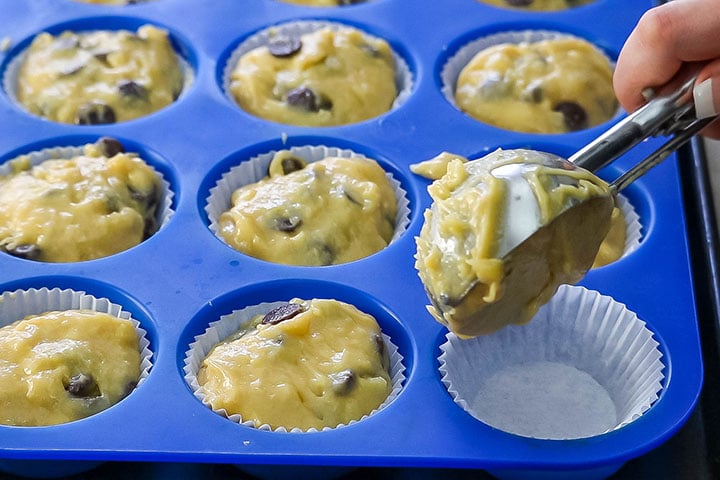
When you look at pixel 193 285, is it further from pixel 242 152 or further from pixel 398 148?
pixel 398 148

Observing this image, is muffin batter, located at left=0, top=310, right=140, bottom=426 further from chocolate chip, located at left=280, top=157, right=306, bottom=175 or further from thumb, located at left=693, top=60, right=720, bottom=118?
thumb, located at left=693, top=60, right=720, bottom=118

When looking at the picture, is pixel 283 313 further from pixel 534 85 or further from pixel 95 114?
pixel 534 85

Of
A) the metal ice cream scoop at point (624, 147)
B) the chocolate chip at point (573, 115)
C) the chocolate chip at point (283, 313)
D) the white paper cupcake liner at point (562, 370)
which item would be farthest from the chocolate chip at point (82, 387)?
the chocolate chip at point (573, 115)

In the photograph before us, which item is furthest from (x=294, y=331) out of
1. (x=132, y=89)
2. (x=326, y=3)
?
(x=326, y=3)

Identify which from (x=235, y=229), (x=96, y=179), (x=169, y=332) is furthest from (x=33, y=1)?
(x=169, y=332)

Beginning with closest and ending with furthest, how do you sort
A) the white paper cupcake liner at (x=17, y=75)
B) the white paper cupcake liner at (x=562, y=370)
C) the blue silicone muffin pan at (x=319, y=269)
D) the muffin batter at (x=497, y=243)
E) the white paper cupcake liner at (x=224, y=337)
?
the muffin batter at (x=497, y=243) → the blue silicone muffin pan at (x=319, y=269) → the white paper cupcake liner at (x=224, y=337) → the white paper cupcake liner at (x=562, y=370) → the white paper cupcake liner at (x=17, y=75)

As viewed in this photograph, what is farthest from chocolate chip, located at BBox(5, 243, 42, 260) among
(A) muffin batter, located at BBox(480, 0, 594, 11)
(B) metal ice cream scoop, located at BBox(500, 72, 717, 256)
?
(A) muffin batter, located at BBox(480, 0, 594, 11)

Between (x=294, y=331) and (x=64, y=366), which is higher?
(x=294, y=331)

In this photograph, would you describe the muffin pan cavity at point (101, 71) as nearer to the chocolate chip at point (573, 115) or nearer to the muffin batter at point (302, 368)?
the muffin batter at point (302, 368)
